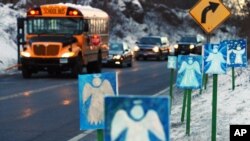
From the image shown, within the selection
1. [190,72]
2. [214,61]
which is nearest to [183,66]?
[190,72]

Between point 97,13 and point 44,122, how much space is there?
16.6 metres

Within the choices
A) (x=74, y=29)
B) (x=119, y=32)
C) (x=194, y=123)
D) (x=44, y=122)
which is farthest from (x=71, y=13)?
(x=119, y=32)

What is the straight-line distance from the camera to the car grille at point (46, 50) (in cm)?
2561

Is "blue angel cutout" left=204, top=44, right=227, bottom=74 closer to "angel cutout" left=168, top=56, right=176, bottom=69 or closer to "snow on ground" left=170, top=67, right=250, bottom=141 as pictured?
"snow on ground" left=170, top=67, right=250, bottom=141

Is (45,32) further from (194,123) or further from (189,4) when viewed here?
(189,4)

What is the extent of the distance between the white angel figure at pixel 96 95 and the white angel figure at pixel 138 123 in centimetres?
217

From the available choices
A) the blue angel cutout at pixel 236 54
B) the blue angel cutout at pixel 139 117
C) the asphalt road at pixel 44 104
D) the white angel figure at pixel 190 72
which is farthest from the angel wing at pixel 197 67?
the blue angel cutout at pixel 139 117

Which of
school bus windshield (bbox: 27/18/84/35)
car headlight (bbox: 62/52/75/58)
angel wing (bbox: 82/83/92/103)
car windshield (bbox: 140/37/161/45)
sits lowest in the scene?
angel wing (bbox: 82/83/92/103)

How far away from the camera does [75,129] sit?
489 inches

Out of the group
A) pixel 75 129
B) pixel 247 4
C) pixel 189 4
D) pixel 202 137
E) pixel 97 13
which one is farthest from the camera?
pixel 189 4

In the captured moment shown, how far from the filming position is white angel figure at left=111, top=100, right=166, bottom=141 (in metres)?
4.88

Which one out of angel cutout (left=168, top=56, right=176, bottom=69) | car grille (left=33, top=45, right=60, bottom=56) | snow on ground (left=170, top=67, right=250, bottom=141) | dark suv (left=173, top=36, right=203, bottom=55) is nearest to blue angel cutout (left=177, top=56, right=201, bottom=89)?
snow on ground (left=170, top=67, right=250, bottom=141)

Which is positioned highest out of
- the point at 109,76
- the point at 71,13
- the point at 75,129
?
the point at 71,13

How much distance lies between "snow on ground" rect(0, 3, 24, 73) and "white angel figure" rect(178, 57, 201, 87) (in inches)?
767
